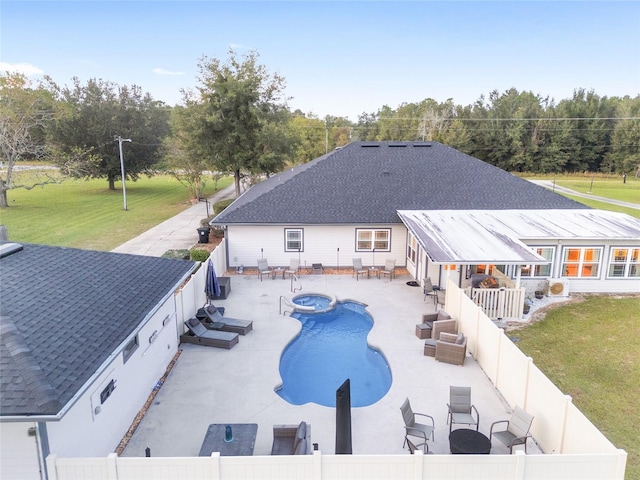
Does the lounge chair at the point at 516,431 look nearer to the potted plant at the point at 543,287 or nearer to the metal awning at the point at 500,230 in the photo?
the metal awning at the point at 500,230

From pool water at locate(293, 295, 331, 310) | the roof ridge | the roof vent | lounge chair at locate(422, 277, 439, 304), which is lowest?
pool water at locate(293, 295, 331, 310)

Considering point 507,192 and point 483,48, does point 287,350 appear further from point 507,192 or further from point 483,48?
point 483,48

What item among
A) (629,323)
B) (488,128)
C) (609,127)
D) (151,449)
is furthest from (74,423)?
(609,127)

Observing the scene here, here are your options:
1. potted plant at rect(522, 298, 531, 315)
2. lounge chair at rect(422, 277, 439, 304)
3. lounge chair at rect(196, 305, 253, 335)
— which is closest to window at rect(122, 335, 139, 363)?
lounge chair at rect(196, 305, 253, 335)

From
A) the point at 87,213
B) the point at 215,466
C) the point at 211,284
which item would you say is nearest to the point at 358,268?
the point at 211,284

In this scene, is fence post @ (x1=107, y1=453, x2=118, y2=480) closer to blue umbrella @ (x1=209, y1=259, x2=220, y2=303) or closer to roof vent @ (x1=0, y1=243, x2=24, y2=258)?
roof vent @ (x1=0, y1=243, x2=24, y2=258)

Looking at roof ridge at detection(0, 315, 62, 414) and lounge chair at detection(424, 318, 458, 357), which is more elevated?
roof ridge at detection(0, 315, 62, 414)

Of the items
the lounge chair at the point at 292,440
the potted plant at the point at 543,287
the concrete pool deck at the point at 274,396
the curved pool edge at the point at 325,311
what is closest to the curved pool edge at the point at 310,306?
the curved pool edge at the point at 325,311
